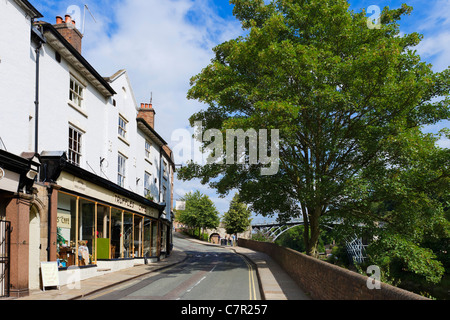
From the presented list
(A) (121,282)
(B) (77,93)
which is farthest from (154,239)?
(B) (77,93)

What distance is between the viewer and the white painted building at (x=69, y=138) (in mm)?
13406

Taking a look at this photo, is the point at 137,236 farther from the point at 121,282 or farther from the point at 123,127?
the point at 121,282

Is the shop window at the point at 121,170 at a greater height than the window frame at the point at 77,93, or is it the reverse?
the window frame at the point at 77,93

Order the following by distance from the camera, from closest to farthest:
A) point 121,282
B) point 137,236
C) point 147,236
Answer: point 121,282
point 137,236
point 147,236

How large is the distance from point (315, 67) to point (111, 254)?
50.1 feet

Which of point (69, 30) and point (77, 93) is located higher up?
point (69, 30)

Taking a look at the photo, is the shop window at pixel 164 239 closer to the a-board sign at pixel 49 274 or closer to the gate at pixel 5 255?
the a-board sign at pixel 49 274

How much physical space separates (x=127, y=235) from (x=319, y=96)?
1544cm

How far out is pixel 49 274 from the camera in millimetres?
14062

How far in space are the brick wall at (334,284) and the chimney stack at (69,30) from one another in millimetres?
15642

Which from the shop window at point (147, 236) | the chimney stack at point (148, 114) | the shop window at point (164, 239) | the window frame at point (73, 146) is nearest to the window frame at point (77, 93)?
the window frame at point (73, 146)

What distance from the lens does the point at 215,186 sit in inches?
981
